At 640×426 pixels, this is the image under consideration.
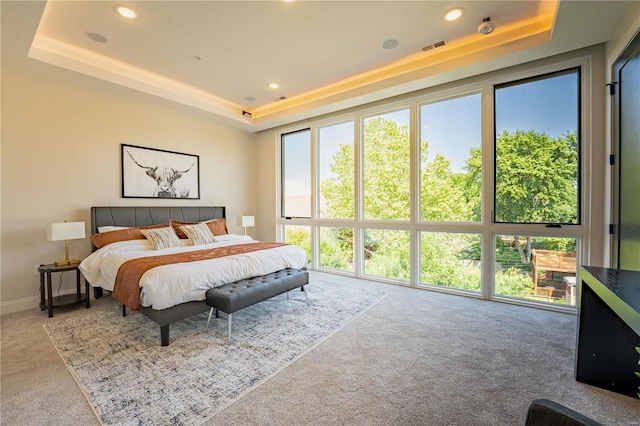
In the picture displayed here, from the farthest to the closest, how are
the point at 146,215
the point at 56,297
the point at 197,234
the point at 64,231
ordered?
the point at 146,215
the point at 197,234
the point at 56,297
the point at 64,231

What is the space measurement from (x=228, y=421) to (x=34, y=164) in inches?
161

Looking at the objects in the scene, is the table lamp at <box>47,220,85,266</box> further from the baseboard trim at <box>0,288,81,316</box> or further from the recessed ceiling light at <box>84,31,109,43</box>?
the recessed ceiling light at <box>84,31,109,43</box>

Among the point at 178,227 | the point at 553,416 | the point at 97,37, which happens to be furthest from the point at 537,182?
the point at 97,37

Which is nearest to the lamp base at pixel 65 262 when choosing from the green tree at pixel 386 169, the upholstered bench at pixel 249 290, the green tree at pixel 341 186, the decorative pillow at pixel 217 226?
the decorative pillow at pixel 217 226

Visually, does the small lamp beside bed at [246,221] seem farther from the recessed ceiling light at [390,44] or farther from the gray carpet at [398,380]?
the recessed ceiling light at [390,44]

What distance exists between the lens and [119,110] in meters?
4.29

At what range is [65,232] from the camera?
3346 millimetres

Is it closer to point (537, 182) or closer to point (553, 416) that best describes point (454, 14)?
point (537, 182)

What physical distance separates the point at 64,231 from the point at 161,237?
40.2 inches

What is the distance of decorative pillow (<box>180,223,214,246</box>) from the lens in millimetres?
4254

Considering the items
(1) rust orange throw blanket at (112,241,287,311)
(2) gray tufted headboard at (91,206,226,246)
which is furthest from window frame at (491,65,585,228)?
(2) gray tufted headboard at (91,206,226,246)

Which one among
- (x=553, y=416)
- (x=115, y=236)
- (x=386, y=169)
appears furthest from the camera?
(x=386, y=169)

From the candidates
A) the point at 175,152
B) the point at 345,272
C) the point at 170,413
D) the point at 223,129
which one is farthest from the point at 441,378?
the point at 223,129

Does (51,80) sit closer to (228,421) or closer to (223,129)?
(223,129)
